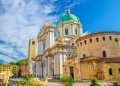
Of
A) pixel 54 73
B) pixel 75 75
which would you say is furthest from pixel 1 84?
pixel 54 73

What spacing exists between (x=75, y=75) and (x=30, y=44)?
52041 mm

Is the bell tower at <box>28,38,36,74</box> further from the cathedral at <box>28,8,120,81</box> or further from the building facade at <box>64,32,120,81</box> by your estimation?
the building facade at <box>64,32,120,81</box>

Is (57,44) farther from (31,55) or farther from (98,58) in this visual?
(31,55)

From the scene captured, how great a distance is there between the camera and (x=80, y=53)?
43031mm

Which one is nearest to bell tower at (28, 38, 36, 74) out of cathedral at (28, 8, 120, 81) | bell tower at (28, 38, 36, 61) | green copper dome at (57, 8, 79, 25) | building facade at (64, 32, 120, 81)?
bell tower at (28, 38, 36, 61)

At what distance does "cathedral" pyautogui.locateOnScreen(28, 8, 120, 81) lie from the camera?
116 ft

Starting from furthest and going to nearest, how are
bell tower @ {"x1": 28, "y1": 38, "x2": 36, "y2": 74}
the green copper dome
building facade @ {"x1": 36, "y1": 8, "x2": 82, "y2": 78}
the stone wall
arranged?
bell tower @ {"x1": 28, "y1": 38, "x2": 36, "y2": 74}, the green copper dome, building facade @ {"x1": 36, "y1": 8, "x2": 82, "y2": 78}, the stone wall

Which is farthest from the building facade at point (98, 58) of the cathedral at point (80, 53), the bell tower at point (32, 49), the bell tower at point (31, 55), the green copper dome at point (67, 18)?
the bell tower at point (32, 49)

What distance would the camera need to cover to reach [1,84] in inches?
823

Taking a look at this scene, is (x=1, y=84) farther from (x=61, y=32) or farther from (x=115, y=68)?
(x=61, y=32)

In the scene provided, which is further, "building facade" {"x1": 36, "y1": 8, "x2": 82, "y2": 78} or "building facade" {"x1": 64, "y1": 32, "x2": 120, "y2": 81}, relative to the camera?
"building facade" {"x1": 36, "y1": 8, "x2": 82, "y2": 78}

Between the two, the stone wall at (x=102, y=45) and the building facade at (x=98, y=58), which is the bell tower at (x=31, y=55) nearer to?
the building facade at (x=98, y=58)

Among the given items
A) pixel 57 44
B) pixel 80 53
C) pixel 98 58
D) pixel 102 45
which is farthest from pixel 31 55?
pixel 98 58

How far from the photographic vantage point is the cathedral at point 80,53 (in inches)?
1387
